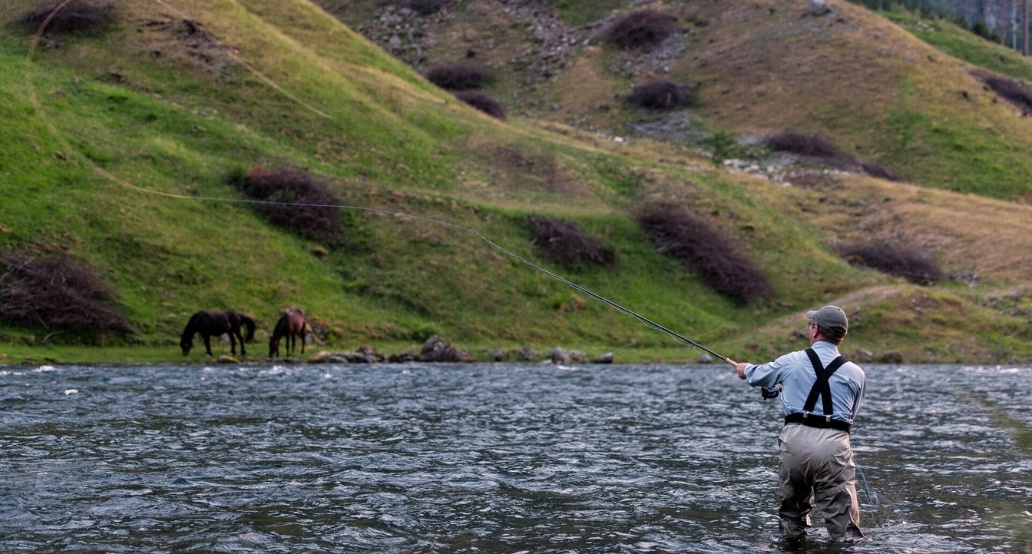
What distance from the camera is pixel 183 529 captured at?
454 inches

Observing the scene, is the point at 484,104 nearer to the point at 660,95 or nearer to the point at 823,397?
the point at 660,95

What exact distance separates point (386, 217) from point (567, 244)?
9.16 meters

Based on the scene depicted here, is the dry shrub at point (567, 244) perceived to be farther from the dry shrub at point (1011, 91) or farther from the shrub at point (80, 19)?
the dry shrub at point (1011, 91)

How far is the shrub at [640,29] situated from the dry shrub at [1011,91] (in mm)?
30842

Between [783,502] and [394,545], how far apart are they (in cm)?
451

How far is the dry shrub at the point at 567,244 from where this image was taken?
50125 millimetres

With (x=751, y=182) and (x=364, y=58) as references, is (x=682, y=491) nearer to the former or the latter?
(x=751, y=182)

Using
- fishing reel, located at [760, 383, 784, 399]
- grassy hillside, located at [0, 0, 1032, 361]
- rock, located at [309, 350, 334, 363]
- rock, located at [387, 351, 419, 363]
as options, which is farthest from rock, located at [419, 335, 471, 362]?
fishing reel, located at [760, 383, 784, 399]

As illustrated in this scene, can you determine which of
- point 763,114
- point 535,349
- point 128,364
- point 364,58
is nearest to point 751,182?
point 763,114

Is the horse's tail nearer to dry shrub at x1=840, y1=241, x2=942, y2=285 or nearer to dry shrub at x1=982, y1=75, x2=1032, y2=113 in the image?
dry shrub at x1=840, y1=241, x2=942, y2=285

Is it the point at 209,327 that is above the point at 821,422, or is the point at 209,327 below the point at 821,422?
below

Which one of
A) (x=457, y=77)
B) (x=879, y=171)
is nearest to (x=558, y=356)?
(x=879, y=171)

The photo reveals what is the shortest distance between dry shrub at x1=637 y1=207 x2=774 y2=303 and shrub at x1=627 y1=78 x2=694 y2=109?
1406 inches

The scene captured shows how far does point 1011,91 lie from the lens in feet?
311
